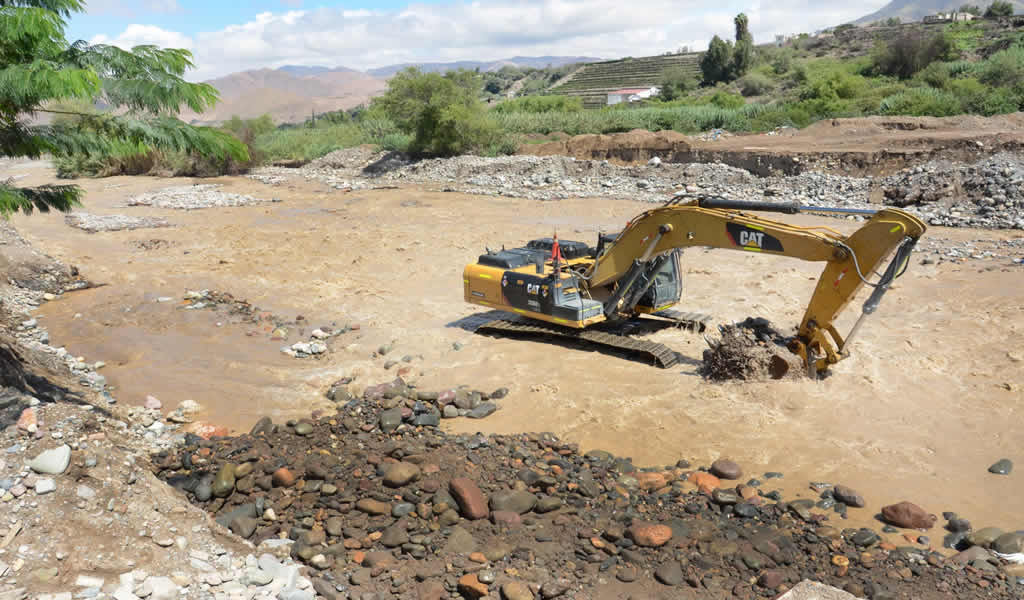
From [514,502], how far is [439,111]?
29134mm

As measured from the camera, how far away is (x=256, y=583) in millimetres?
4988

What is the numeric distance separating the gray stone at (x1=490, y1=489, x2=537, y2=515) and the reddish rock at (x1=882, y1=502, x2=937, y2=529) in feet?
10.0

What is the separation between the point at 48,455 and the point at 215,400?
3877mm

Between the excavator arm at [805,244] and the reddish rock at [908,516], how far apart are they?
2.28 meters

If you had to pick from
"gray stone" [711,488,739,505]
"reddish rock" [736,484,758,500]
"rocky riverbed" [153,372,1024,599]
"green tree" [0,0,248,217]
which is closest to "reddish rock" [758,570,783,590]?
"rocky riverbed" [153,372,1024,599]

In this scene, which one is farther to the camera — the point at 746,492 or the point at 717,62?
the point at 717,62

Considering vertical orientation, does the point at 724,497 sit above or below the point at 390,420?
below

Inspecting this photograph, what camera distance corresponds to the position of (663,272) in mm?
10859

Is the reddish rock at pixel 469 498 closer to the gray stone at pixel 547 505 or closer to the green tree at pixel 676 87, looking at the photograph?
the gray stone at pixel 547 505

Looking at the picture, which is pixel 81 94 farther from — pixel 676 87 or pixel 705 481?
pixel 676 87

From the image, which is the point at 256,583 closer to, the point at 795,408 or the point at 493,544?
the point at 493,544

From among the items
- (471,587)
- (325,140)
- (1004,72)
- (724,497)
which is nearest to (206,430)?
(471,587)

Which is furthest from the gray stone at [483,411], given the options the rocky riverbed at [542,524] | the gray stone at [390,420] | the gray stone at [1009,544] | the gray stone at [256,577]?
the gray stone at [1009,544]

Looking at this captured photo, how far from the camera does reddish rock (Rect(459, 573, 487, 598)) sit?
4.95m
